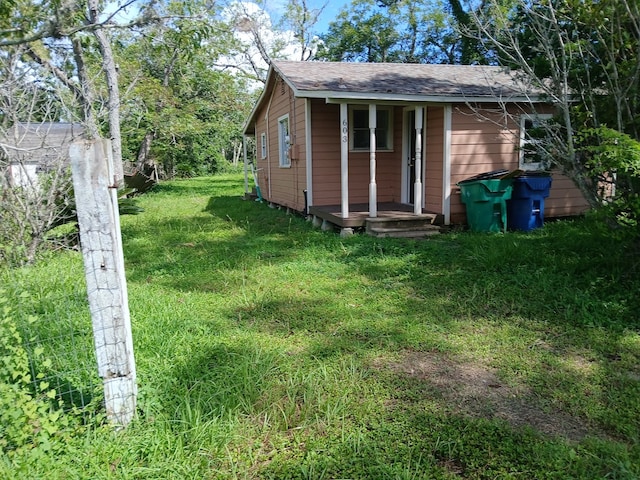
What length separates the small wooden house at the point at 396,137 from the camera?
318 inches

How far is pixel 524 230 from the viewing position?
7945 mm

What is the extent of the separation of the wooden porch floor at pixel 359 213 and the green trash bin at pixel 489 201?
787 millimetres

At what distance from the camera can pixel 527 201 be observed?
7.90 m

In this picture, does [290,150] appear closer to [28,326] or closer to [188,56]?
[188,56]

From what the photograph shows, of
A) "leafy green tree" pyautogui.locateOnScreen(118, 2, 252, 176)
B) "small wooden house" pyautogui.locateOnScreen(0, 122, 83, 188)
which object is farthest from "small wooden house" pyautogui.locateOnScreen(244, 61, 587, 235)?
"leafy green tree" pyautogui.locateOnScreen(118, 2, 252, 176)

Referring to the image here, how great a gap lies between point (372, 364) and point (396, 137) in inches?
293

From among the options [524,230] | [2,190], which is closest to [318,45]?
[524,230]

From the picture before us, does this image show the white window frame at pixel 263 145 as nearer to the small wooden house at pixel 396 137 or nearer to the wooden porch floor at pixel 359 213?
the small wooden house at pixel 396 137

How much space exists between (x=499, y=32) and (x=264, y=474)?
5.73 meters

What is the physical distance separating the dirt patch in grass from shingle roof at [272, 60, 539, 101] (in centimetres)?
495

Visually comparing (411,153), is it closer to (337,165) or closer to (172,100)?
(337,165)

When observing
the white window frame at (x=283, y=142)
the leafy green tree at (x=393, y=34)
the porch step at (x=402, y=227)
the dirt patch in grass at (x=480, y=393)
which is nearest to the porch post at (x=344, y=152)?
the porch step at (x=402, y=227)

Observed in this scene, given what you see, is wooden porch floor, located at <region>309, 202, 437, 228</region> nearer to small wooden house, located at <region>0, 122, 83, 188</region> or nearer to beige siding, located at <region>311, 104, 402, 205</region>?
beige siding, located at <region>311, 104, 402, 205</region>

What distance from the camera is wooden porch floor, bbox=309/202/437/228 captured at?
26.0 ft
